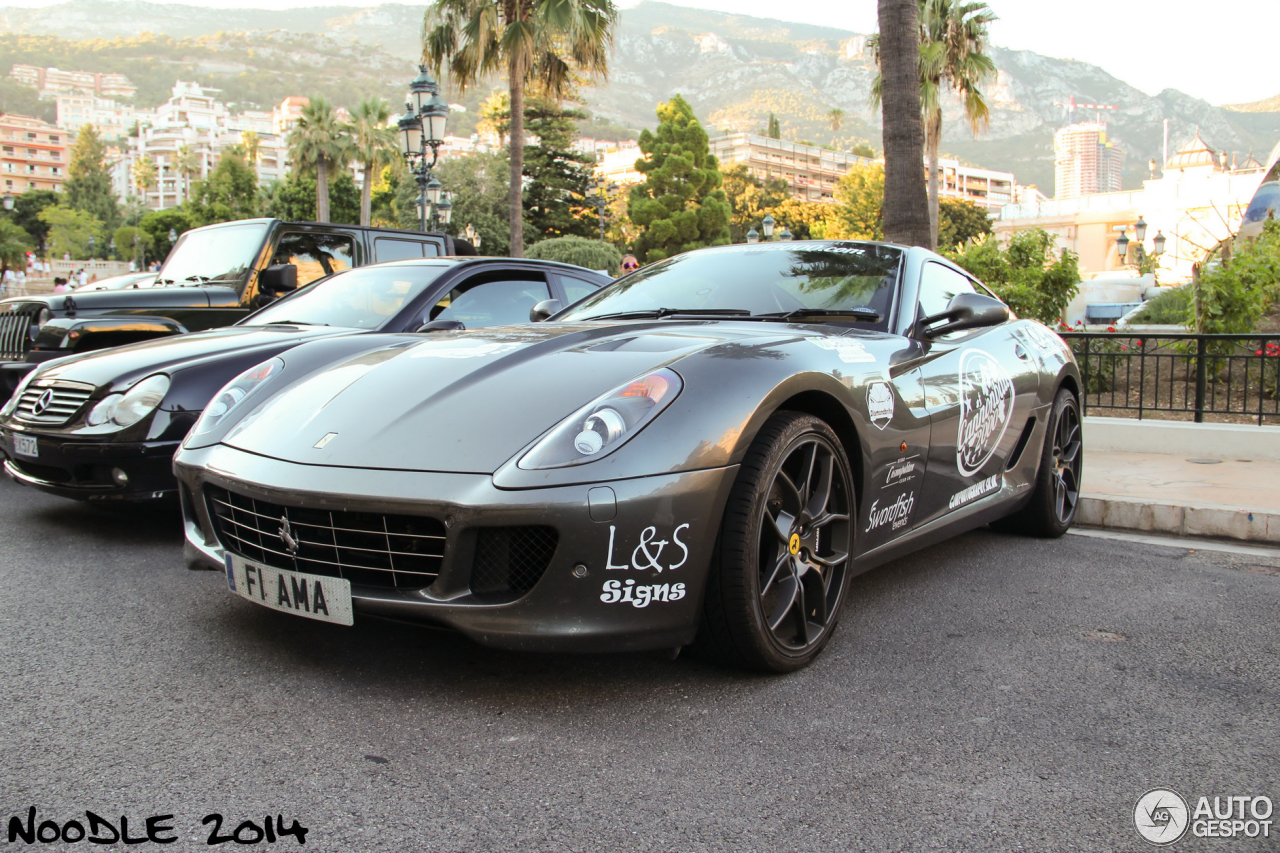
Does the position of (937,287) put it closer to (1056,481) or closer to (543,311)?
(1056,481)

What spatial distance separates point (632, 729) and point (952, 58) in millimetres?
28154

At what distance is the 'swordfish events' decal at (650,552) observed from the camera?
90.0 inches

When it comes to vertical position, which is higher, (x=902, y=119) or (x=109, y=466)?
(x=902, y=119)

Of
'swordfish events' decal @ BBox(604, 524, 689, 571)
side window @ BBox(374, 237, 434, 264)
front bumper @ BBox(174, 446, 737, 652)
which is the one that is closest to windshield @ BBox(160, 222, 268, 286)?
side window @ BBox(374, 237, 434, 264)

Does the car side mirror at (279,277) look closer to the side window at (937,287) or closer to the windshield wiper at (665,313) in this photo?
the windshield wiper at (665,313)

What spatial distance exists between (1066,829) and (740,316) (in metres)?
2.07

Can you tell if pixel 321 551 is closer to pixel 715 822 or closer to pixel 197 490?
pixel 197 490

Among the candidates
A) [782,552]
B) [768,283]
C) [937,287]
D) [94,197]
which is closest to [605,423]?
[782,552]

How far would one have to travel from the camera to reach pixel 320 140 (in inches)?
2104

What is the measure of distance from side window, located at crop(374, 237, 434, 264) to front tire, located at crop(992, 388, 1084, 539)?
4.85m

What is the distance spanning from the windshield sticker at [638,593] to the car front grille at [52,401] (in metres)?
3.10

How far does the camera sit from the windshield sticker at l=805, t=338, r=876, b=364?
3.01m

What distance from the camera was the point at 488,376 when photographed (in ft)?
9.04

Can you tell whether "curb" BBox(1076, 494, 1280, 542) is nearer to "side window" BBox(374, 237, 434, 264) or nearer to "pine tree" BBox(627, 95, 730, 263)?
"side window" BBox(374, 237, 434, 264)
